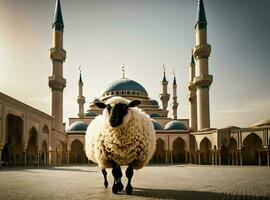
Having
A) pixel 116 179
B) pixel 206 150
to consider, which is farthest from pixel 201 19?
pixel 116 179

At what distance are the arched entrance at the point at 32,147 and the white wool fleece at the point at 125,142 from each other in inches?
1003

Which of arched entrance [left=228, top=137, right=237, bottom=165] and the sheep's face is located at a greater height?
the sheep's face

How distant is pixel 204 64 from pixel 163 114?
62.1 ft

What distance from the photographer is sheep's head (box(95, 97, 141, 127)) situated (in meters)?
6.86

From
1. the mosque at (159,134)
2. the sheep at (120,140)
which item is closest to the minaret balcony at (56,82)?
the mosque at (159,134)

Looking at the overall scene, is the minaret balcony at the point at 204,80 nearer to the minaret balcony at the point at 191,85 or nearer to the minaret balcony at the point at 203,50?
the minaret balcony at the point at 203,50

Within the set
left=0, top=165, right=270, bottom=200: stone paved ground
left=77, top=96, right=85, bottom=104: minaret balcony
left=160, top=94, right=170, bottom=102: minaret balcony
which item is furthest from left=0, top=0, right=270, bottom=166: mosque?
left=0, top=165, right=270, bottom=200: stone paved ground

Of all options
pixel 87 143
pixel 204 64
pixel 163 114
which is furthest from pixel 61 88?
pixel 87 143

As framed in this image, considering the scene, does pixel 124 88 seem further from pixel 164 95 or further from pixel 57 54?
pixel 57 54

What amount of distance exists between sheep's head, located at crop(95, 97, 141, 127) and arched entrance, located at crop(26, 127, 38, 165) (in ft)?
85.0

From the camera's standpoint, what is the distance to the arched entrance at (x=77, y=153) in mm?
44625

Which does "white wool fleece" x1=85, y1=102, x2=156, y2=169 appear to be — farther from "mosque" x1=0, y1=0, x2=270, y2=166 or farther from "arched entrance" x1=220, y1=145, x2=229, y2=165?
"arched entrance" x1=220, y1=145, x2=229, y2=165

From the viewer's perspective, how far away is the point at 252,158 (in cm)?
3641

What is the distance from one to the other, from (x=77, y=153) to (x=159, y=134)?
37.8ft
